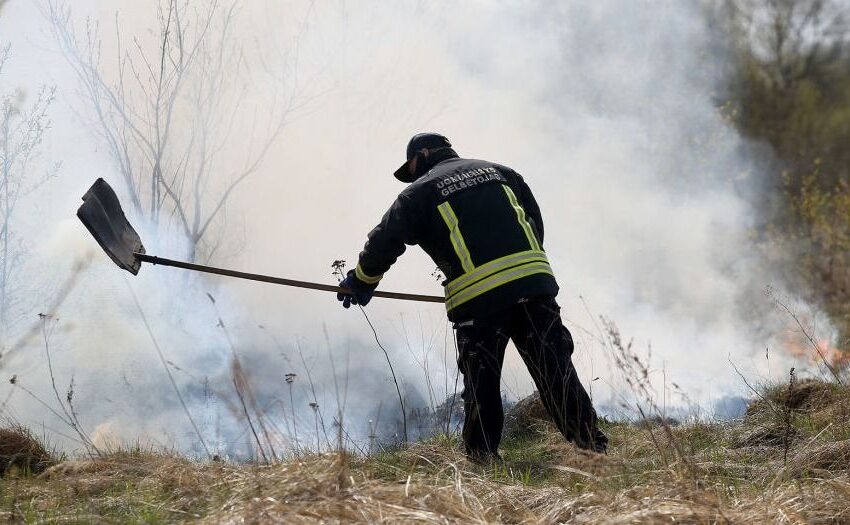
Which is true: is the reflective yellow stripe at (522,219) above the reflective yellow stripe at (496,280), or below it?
above

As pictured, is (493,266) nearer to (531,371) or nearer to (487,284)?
(487,284)

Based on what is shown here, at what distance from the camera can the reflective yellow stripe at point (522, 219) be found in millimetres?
4469

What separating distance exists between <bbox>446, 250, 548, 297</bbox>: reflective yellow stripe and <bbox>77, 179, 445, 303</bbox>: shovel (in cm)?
66

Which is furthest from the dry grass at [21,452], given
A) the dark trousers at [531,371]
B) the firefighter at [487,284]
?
the dark trousers at [531,371]

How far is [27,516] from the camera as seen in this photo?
298 centimetres

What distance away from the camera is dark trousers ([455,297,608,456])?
166 inches

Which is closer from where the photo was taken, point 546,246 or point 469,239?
point 469,239

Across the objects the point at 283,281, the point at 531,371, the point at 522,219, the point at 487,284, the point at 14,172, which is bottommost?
the point at 531,371

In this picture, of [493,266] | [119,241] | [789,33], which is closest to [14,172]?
[119,241]

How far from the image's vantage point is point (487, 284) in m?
4.31

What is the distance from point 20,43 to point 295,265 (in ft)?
14.8

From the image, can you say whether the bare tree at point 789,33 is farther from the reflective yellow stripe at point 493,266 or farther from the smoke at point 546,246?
the reflective yellow stripe at point 493,266

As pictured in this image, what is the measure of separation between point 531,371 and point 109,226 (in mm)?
2658

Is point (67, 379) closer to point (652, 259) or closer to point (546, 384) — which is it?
point (546, 384)
